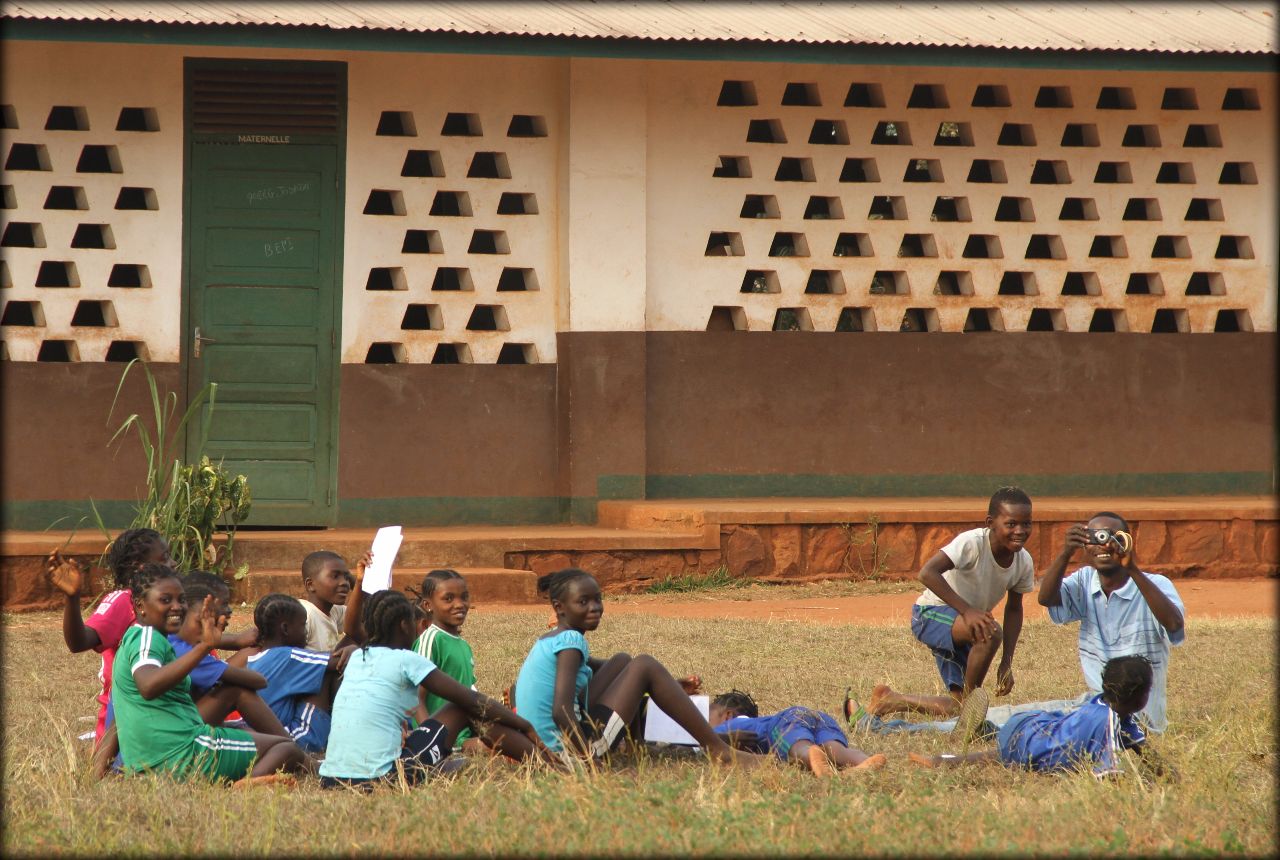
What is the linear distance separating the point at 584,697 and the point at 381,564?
0.93 metres

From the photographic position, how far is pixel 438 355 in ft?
38.1

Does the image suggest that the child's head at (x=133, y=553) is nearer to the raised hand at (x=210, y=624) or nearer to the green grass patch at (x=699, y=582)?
the raised hand at (x=210, y=624)

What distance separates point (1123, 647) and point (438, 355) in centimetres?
705

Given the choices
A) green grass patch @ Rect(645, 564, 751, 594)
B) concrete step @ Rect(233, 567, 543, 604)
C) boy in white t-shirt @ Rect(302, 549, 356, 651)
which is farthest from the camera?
green grass patch @ Rect(645, 564, 751, 594)

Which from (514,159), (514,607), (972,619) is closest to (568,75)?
(514,159)

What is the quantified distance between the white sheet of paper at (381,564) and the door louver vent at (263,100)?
19.3ft

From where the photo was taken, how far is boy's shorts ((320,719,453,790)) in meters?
5.03

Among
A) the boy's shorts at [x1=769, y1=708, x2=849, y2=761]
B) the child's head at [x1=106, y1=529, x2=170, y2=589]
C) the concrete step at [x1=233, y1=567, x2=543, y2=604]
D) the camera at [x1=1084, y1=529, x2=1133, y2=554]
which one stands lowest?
the boy's shorts at [x1=769, y1=708, x2=849, y2=761]

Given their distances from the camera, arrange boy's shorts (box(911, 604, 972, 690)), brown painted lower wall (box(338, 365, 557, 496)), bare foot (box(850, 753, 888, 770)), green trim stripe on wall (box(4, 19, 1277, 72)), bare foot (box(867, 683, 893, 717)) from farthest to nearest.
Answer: brown painted lower wall (box(338, 365, 557, 496)) → green trim stripe on wall (box(4, 19, 1277, 72)) → boy's shorts (box(911, 604, 972, 690)) → bare foot (box(867, 683, 893, 717)) → bare foot (box(850, 753, 888, 770))

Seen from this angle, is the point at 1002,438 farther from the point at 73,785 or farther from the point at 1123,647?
the point at 73,785

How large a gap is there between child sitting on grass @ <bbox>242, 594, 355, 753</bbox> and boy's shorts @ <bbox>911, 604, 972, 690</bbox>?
2483 mm

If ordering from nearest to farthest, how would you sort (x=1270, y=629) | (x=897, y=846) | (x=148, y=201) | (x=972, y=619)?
(x=897, y=846) < (x=972, y=619) < (x=1270, y=629) < (x=148, y=201)

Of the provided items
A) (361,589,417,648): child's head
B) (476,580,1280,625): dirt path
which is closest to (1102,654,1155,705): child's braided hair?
(361,589,417,648): child's head

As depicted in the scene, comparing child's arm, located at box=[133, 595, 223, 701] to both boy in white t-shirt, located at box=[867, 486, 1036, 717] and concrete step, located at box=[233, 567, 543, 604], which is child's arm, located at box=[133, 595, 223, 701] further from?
concrete step, located at box=[233, 567, 543, 604]
